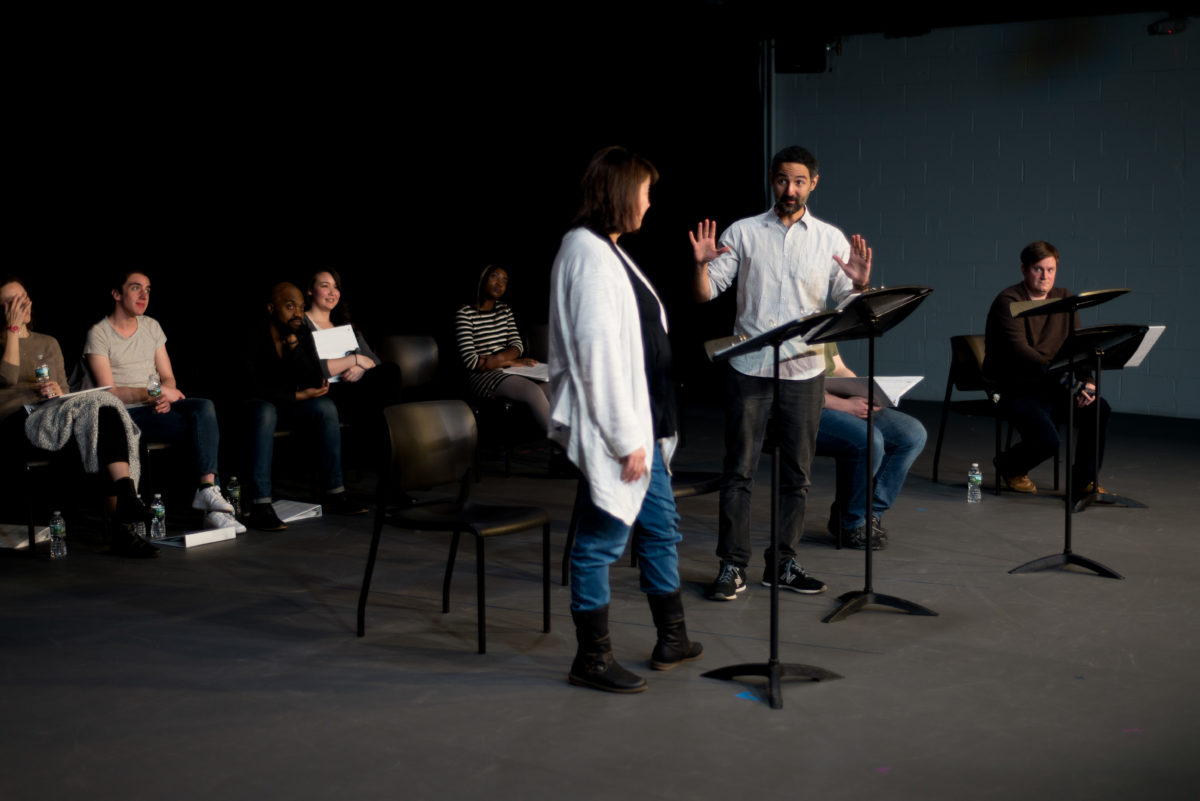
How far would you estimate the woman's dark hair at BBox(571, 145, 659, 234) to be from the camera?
2639 mm

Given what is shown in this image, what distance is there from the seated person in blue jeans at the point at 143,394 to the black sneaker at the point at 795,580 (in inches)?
88.1

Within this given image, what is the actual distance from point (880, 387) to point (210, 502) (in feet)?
8.66

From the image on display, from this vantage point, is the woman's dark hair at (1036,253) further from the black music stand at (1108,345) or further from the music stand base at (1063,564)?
the music stand base at (1063,564)

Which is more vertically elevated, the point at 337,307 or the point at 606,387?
the point at 337,307

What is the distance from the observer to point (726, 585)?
3.53m

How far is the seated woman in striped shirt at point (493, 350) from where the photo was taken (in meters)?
5.65

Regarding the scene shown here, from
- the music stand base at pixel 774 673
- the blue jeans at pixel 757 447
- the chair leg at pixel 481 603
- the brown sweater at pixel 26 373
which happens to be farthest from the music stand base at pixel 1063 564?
the brown sweater at pixel 26 373

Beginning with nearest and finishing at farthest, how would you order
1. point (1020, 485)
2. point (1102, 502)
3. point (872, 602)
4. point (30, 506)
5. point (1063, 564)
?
1. point (872, 602)
2. point (1063, 564)
3. point (30, 506)
4. point (1102, 502)
5. point (1020, 485)

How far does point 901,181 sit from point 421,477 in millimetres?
6228

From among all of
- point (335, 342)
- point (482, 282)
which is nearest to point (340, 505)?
point (335, 342)

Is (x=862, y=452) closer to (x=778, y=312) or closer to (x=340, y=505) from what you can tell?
(x=778, y=312)

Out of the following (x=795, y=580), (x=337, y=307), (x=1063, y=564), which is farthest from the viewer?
(x=337, y=307)

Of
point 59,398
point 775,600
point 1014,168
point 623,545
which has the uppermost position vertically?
point 1014,168

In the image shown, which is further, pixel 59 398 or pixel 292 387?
pixel 292 387
